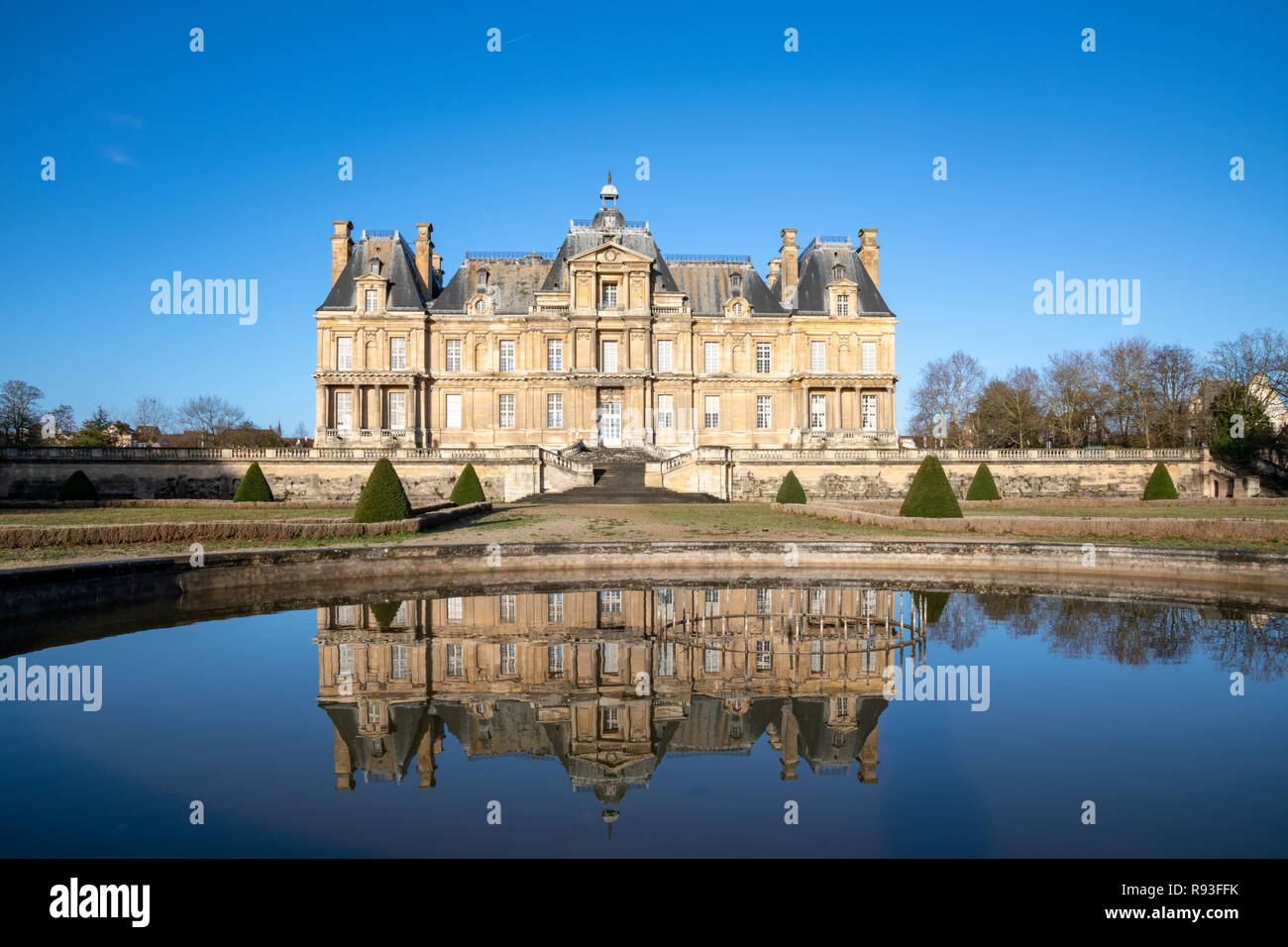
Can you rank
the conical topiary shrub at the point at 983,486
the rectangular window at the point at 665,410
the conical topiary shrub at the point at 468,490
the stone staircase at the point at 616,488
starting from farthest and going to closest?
the rectangular window at the point at 665,410, the conical topiary shrub at the point at 983,486, the stone staircase at the point at 616,488, the conical topiary shrub at the point at 468,490

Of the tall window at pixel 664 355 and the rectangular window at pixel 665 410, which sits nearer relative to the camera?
the rectangular window at pixel 665 410

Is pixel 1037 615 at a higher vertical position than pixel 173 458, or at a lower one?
lower

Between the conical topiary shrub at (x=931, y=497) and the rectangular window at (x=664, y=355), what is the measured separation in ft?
72.0

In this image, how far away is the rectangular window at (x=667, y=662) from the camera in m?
8.20

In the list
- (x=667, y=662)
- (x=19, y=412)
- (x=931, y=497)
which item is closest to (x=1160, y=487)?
(x=931, y=497)

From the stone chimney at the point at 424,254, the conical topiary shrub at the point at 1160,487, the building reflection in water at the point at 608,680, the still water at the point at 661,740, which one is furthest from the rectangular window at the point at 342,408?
the conical topiary shrub at the point at 1160,487

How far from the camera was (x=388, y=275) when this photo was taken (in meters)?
42.1

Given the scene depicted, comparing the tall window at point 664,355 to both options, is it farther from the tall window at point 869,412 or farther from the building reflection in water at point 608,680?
the building reflection in water at point 608,680

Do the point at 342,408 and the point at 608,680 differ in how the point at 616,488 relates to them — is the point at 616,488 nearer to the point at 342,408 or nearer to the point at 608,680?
the point at 342,408

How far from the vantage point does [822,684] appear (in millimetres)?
7758

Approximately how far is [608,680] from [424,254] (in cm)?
4028
